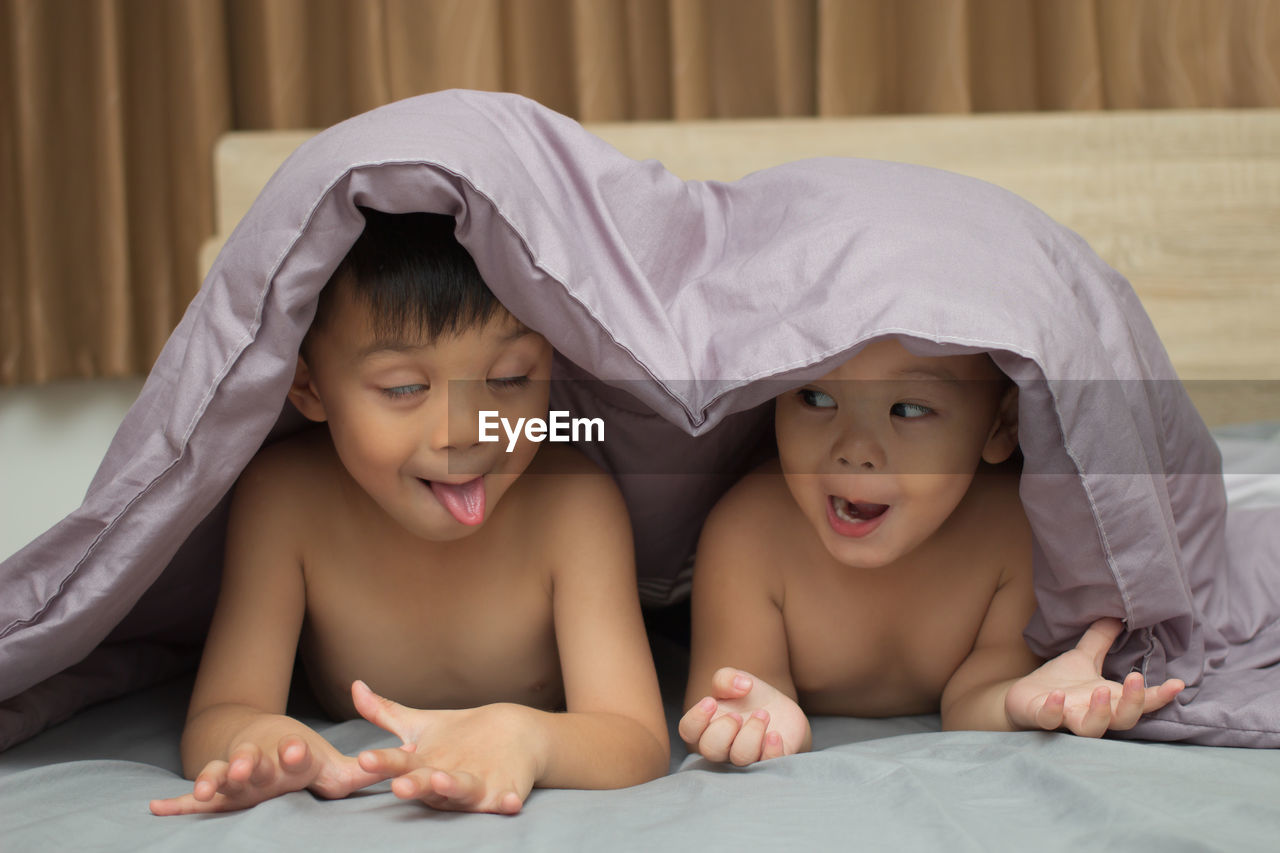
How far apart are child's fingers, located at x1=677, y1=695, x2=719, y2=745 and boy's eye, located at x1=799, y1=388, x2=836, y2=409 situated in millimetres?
267

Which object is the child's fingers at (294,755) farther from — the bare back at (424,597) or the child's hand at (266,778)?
the bare back at (424,597)

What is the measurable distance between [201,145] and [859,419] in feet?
4.57

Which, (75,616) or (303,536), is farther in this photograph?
(303,536)

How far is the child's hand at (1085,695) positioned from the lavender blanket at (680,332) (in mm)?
29

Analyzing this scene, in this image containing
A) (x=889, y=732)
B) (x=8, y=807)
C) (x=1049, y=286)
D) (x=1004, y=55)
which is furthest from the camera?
(x=1004, y=55)

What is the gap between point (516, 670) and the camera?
92cm

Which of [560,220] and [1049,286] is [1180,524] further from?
[560,220]

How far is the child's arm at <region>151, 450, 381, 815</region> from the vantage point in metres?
0.62

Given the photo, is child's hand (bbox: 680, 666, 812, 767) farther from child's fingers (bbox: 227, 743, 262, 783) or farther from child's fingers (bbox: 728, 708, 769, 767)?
child's fingers (bbox: 227, 743, 262, 783)

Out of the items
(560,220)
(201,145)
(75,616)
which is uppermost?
(201,145)

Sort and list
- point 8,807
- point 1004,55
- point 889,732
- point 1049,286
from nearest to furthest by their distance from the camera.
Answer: point 8,807, point 1049,286, point 889,732, point 1004,55

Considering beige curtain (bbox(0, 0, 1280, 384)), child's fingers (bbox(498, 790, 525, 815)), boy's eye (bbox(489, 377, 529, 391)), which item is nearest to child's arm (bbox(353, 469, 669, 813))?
child's fingers (bbox(498, 790, 525, 815))

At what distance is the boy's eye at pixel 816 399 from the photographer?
0.87 m

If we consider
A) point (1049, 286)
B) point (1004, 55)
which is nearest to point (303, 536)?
Result: point (1049, 286)
